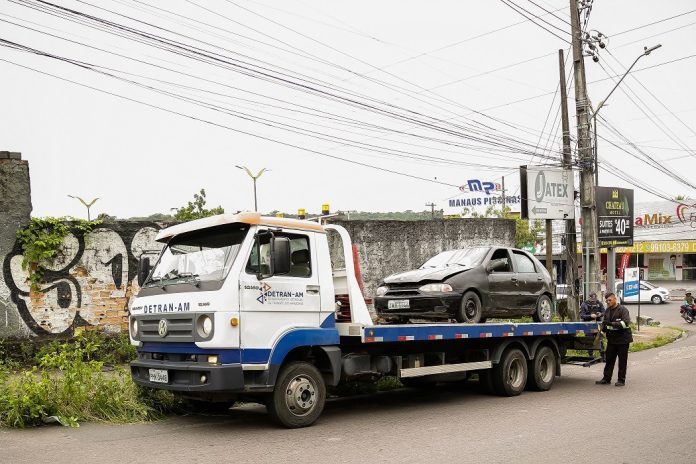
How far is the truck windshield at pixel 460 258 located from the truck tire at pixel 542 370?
1.97 meters

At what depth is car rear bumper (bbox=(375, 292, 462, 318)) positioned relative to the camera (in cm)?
1049

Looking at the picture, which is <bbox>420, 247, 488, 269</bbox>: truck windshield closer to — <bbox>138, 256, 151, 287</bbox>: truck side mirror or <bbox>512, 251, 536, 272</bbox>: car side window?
<bbox>512, 251, 536, 272</bbox>: car side window

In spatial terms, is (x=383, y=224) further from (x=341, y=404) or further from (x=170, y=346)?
(x=170, y=346)

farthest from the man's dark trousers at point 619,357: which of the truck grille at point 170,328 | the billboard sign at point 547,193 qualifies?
the billboard sign at point 547,193

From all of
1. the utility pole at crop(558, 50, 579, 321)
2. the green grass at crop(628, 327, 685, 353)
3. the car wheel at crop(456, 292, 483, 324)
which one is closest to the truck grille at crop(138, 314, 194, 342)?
the car wheel at crop(456, 292, 483, 324)

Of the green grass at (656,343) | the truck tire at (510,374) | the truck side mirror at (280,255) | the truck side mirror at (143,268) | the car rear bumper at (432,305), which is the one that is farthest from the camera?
the green grass at (656,343)

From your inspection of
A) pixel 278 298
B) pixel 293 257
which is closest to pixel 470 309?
pixel 293 257

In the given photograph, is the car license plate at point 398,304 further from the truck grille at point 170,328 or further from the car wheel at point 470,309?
the truck grille at point 170,328

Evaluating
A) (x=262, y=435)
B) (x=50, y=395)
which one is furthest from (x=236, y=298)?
(x=50, y=395)

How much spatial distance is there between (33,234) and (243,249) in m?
6.45

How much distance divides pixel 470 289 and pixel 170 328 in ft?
16.6

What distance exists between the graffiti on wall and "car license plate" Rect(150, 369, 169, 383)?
4.93 meters

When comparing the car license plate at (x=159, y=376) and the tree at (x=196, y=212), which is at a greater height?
the tree at (x=196, y=212)

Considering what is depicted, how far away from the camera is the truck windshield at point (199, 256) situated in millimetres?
7949
